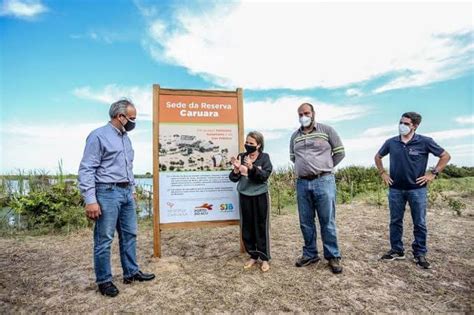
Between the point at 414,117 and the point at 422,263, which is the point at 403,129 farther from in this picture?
the point at 422,263

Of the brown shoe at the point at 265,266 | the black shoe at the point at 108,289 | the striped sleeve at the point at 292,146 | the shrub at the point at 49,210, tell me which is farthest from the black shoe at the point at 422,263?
the shrub at the point at 49,210

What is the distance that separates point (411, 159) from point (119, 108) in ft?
12.0

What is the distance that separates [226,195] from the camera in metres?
5.02

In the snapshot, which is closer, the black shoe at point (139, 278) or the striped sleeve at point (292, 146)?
the black shoe at point (139, 278)

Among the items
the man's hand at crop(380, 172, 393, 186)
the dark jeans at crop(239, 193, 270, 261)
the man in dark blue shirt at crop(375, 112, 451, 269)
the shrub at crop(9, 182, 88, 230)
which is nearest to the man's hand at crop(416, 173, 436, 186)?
the man in dark blue shirt at crop(375, 112, 451, 269)

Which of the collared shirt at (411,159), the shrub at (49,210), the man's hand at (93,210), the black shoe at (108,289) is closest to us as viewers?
the man's hand at (93,210)

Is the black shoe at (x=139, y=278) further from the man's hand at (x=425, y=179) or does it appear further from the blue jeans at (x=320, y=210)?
the man's hand at (x=425, y=179)

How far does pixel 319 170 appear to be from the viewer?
4.22m

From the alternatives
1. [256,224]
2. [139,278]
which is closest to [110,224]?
[139,278]

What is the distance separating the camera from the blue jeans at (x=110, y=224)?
11.9ft

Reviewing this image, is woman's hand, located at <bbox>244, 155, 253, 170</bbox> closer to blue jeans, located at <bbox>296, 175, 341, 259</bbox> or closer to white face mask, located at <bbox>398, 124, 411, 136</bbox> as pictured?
blue jeans, located at <bbox>296, 175, 341, 259</bbox>

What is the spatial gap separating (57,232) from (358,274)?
231 inches

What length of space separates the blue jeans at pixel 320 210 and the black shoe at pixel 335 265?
0.05 meters

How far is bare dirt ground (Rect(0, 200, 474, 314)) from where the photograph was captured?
356 cm
